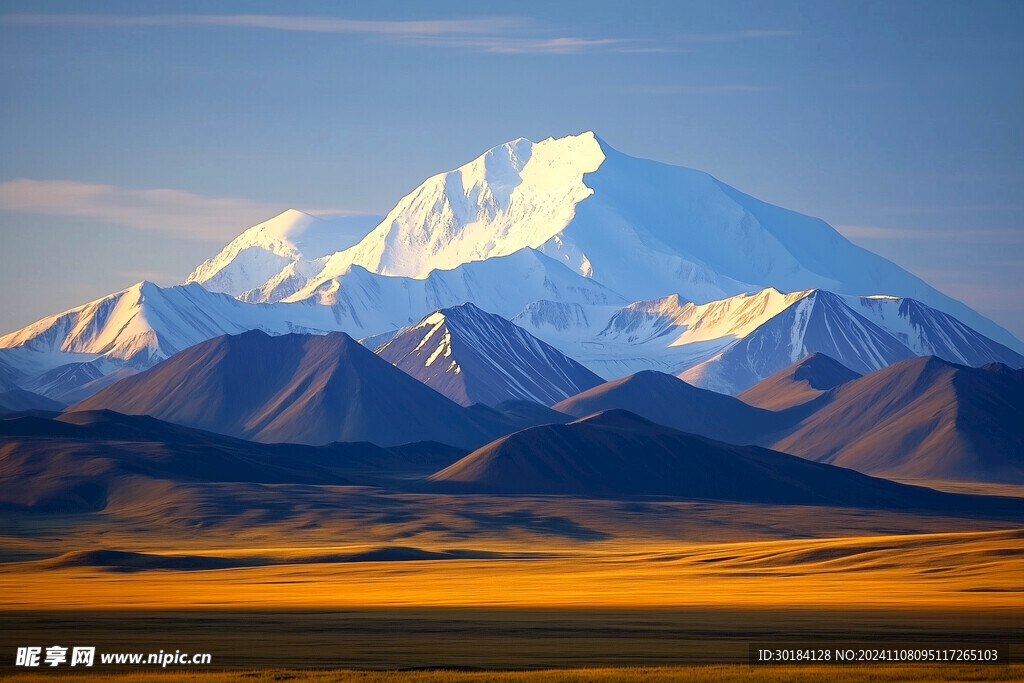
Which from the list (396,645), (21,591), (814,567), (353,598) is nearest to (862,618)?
(396,645)

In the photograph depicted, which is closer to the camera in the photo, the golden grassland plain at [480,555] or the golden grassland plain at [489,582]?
the golden grassland plain at [489,582]

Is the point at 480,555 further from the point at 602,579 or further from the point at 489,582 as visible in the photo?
the point at 489,582

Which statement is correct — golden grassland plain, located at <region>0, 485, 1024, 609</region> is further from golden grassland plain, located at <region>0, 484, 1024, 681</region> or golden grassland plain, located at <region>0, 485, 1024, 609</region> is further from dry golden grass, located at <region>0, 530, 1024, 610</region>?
golden grassland plain, located at <region>0, 484, 1024, 681</region>

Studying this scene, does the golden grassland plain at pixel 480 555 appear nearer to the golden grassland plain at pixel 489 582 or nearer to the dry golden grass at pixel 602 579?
the dry golden grass at pixel 602 579

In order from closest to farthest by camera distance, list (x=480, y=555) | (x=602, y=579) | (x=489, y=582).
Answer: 1. (x=489, y=582)
2. (x=602, y=579)
3. (x=480, y=555)

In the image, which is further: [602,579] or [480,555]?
[480,555]

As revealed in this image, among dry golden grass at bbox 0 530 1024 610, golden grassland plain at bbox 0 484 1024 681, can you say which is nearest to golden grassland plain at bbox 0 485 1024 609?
dry golden grass at bbox 0 530 1024 610

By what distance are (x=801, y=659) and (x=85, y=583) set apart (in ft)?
200

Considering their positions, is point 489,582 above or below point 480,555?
below

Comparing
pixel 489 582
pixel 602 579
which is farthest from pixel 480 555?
pixel 489 582

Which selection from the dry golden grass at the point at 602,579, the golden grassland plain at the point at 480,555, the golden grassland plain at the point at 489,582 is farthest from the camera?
the golden grassland plain at the point at 480,555

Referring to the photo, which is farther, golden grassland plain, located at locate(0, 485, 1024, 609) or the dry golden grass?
golden grassland plain, located at locate(0, 485, 1024, 609)

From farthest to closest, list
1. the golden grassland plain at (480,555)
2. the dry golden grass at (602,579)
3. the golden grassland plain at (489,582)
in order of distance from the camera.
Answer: the golden grassland plain at (480,555) → the dry golden grass at (602,579) → the golden grassland plain at (489,582)

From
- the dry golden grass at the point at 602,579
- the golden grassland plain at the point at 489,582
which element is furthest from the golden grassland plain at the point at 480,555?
the golden grassland plain at the point at 489,582
